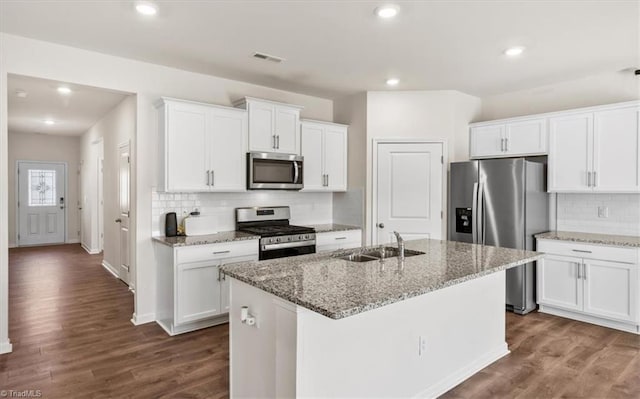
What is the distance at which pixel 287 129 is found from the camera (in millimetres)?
4531

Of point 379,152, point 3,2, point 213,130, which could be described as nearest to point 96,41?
point 3,2

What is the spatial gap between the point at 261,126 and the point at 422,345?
290cm

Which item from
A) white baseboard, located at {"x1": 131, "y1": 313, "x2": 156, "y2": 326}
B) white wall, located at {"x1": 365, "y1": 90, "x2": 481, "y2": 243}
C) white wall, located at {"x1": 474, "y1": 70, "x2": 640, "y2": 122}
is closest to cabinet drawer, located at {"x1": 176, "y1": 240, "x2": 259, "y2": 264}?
white baseboard, located at {"x1": 131, "y1": 313, "x2": 156, "y2": 326}

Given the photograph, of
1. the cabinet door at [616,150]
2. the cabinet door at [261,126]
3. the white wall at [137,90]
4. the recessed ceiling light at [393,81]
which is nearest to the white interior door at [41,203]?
the white wall at [137,90]

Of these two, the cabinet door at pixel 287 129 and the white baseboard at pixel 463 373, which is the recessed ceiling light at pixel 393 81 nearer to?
the cabinet door at pixel 287 129

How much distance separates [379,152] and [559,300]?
2.60 metres

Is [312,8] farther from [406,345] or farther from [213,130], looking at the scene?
[406,345]

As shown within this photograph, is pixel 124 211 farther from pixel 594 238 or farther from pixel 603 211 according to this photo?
A: pixel 603 211

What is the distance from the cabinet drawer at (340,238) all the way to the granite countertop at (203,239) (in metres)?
0.91

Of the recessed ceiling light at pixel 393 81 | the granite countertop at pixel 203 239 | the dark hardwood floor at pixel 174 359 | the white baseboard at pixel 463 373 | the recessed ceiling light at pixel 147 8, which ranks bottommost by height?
the dark hardwood floor at pixel 174 359

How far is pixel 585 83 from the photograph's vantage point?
4.34 metres

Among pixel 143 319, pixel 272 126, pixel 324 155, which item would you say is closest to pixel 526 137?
pixel 324 155

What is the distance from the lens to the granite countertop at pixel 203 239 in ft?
11.6

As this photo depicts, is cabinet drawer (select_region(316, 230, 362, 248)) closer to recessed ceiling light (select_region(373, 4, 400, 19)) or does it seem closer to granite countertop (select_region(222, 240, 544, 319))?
granite countertop (select_region(222, 240, 544, 319))
